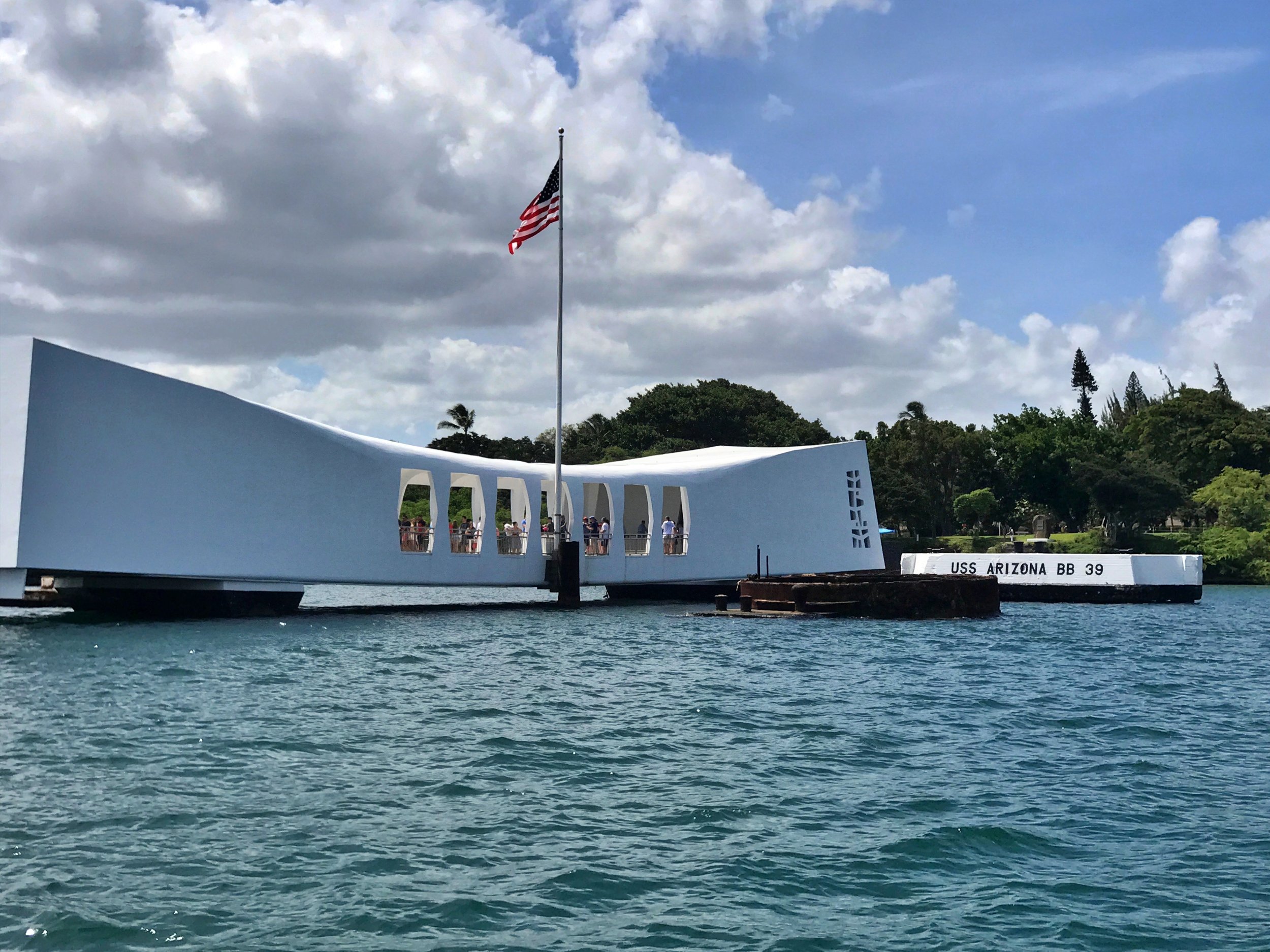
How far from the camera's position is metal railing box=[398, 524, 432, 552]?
31.6 m

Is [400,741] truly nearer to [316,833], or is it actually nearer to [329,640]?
[316,833]

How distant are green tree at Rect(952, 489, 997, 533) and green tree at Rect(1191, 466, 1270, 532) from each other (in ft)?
36.5

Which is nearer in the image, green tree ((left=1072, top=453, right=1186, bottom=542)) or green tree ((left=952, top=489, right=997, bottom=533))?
green tree ((left=1072, top=453, right=1186, bottom=542))

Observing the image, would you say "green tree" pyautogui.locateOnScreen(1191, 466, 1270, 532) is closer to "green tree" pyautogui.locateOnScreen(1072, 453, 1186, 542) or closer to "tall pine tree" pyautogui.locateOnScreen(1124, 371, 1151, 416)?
"green tree" pyautogui.locateOnScreen(1072, 453, 1186, 542)

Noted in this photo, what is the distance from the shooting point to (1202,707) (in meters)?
16.6

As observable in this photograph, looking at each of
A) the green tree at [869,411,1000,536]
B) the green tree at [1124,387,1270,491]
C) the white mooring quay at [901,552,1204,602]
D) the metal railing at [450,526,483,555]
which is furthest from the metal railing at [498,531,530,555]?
the green tree at [1124,387,1270,491]

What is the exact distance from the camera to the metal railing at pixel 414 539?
1246 inches

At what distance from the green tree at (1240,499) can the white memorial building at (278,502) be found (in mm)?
34565

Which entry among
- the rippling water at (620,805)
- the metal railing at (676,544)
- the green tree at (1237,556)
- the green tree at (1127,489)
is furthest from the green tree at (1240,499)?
the rippling water at (620,805)

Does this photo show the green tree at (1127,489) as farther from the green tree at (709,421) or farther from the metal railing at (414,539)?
the metal railing at (414,539)

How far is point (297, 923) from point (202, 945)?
0.57m

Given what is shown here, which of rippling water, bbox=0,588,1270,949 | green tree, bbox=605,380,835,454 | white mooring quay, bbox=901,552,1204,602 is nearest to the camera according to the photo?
rippling water, bbox=0,588,1270,949

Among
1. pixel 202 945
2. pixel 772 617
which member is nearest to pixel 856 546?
pixel 772 617

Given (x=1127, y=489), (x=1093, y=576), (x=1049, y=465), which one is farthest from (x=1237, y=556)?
(x=1093, y=576)
